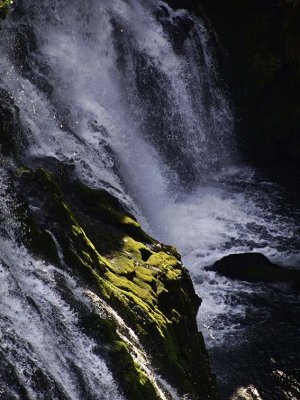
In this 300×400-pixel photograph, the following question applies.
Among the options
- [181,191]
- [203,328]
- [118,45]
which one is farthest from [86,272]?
[118,45]

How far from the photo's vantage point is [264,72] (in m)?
20.5

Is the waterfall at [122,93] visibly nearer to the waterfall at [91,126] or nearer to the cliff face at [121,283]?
the waterfall at [91,126]

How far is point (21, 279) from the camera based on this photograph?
26.1 ft

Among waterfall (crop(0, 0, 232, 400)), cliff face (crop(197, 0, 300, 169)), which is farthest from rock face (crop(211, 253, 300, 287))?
cliff face (crop(197, 0, 300, 169))

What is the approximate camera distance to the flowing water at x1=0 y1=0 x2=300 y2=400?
7672mm

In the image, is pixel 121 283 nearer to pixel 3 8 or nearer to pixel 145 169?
pixel 3 8

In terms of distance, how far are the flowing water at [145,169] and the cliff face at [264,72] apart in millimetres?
667

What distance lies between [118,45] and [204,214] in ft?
18.1

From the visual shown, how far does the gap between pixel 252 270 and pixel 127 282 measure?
518 centimetres

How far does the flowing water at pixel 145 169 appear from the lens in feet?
25.2

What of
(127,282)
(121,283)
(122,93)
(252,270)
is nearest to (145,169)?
(122,93)

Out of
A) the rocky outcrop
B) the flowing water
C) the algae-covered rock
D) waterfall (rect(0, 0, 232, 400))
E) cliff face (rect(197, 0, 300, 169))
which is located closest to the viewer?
waterfall (rect(0, 0, 232, 400))

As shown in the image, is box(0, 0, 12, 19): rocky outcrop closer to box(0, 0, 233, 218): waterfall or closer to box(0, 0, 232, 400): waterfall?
box(0, 0, 232, 400): waterfall

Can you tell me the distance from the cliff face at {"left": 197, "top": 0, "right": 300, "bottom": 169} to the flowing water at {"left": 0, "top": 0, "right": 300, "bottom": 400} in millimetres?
667
